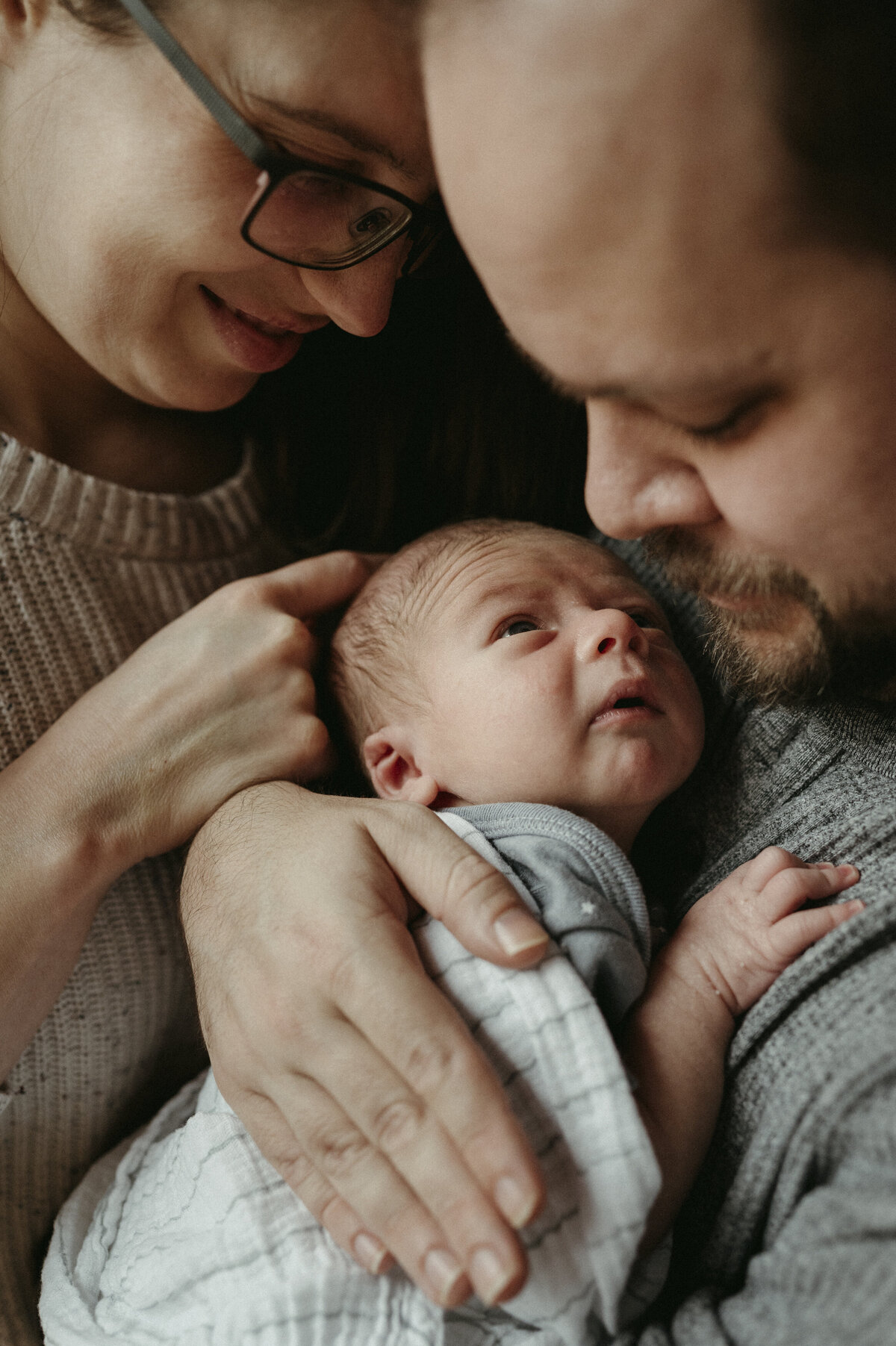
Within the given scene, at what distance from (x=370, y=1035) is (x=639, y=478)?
595 millimetres

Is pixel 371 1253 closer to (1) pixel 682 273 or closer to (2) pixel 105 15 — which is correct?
(1) pixel 682 273

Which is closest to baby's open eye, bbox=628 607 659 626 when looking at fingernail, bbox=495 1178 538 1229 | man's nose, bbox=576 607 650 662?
man's nose, bbox=576 607 650 662

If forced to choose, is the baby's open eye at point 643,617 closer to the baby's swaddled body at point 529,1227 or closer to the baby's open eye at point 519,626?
the baby's open eye at point 519,626

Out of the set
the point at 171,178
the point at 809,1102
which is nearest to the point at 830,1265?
the point at 809,1102

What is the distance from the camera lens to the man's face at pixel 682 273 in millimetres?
751

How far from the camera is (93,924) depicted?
135 centimetres

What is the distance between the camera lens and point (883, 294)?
809 millimetres

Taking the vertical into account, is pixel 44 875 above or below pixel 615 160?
below

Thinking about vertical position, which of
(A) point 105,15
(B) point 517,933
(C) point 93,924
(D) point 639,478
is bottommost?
(C) point 93,924

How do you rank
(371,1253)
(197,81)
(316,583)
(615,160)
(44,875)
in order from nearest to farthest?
(615,160), (371,1253), (197,81), (44,875), (316,583)

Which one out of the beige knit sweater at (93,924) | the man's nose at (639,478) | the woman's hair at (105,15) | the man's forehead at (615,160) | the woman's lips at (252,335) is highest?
the woman's hair at (105,15)

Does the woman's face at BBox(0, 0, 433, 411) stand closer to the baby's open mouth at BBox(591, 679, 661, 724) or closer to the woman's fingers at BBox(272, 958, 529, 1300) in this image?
the baby's open mouth at BBox(591, 679, 661, 724)

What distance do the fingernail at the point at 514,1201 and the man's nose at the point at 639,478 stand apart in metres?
0.63

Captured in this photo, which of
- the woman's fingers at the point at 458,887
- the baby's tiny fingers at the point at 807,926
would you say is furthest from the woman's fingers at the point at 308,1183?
the baby's tiny fingers at the point at 807,926
